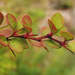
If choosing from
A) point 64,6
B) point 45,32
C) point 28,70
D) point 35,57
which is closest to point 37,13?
point 35,57

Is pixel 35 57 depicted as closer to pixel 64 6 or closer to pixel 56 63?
pixel 56 63

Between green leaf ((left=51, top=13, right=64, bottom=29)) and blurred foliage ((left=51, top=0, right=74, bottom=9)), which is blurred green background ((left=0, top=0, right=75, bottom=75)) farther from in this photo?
blurred foliage ((left=51, top=0, right=74, bottom=9))

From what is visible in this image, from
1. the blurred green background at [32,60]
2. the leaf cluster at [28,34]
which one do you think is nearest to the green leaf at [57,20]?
the leaf cluster at [28,34]

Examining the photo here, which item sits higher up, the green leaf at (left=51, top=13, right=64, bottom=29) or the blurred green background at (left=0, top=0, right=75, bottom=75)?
the green leaf at (left=51, top=13, right=64, bottom=29)

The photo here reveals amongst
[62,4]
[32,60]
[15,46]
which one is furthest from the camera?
[62,4]

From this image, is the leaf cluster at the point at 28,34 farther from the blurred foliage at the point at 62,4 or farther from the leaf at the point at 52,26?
the blurred foliage at the point at 62,4

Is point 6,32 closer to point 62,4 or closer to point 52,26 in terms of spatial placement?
point 52,26

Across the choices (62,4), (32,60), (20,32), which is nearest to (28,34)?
(20,32)

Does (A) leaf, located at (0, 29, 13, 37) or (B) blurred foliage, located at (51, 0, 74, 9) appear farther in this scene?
(B) blurred foliage, located at (51, 0, 74, 9)

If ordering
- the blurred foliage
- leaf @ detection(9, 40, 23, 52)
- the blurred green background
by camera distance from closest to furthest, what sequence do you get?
leaf @ detection(9, 40, 23, 52) < the blurred green background < the blurred foliage

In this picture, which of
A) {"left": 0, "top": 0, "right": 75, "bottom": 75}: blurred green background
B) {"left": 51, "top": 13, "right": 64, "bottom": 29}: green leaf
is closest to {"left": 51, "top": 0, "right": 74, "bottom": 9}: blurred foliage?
{"left": 0, "top": 0, "right": 75, "bottom": 75}: blurred green background

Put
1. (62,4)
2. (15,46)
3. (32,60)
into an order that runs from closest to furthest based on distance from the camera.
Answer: (15,46) → (32,60) → (62,4)
